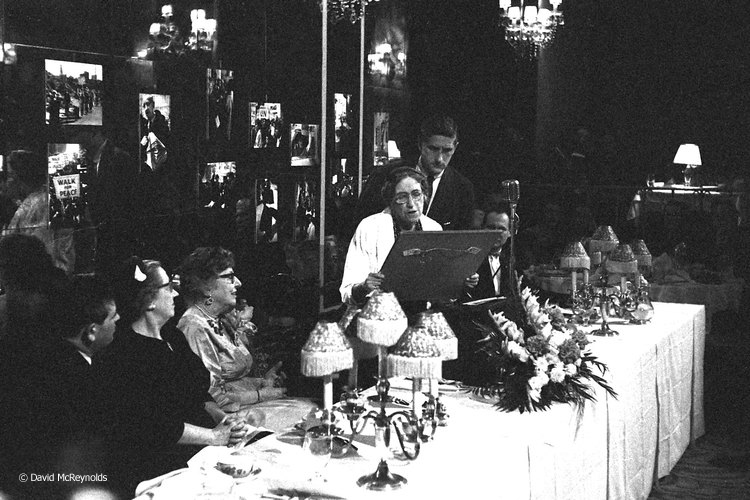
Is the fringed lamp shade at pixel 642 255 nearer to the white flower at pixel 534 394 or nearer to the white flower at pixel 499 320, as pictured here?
the white flower at pixel 499 320

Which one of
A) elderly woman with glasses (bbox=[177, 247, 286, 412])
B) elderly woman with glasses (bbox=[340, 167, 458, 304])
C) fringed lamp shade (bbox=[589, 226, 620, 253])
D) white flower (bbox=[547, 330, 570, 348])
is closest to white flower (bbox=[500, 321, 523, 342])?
white flower (bbox=[547, 330, 570, 348])

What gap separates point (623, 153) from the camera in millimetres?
8070

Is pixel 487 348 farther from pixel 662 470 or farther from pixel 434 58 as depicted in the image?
pixel 434 58

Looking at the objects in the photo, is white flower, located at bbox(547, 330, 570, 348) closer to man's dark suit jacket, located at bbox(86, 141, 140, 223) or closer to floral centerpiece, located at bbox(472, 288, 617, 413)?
floral centerpiece, located at bbox(472, 288, 617, 413)

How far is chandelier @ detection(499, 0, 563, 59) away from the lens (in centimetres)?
813

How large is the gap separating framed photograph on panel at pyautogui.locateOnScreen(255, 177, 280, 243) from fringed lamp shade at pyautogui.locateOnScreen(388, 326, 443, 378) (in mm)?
2704

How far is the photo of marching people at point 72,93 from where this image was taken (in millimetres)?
3693

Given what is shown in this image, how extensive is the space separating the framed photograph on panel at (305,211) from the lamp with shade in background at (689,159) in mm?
3338

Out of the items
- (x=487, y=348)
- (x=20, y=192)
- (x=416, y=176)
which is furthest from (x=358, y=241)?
(x=20, y=192)

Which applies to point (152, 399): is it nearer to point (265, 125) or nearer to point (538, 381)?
point (538, 381)

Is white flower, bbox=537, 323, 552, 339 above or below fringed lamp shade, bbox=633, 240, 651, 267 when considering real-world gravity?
below

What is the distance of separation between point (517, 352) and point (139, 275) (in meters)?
1.66

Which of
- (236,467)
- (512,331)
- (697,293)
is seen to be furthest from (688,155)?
(236,467)

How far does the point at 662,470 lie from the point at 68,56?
3.31 metres
